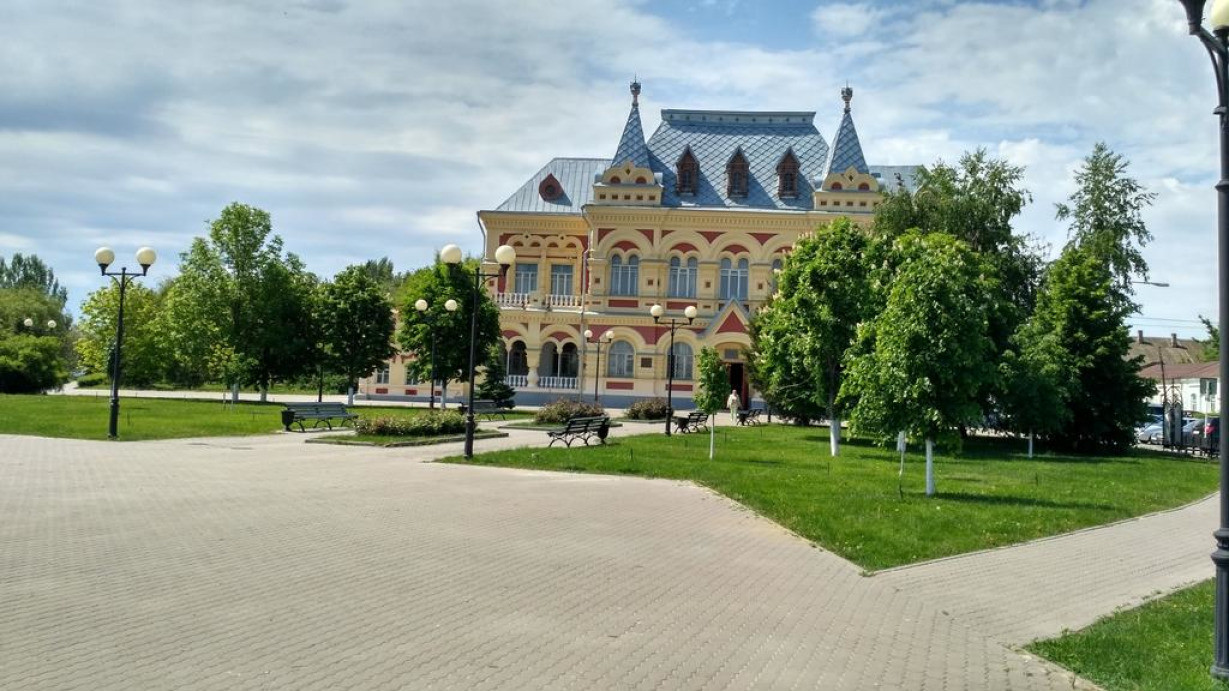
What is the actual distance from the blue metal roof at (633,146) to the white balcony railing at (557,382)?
12277mm

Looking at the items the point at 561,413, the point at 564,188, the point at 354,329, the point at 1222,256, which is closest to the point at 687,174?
the point at 564,188

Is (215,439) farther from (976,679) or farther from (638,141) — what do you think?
(638,141)

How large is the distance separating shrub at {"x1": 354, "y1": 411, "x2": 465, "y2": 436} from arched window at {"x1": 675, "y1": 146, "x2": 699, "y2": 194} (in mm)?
27981

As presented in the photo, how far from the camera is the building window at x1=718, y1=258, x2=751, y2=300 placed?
4976cm

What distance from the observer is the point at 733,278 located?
1970 inches

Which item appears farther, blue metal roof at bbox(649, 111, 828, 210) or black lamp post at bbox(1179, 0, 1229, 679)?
blue metal roof at bbox(649, 111, 828, 210)

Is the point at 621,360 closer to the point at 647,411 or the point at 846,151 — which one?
the point at 647,411

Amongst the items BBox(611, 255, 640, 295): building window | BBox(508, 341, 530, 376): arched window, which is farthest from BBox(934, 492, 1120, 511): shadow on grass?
BBox(508, 341, 530, 376): arched window

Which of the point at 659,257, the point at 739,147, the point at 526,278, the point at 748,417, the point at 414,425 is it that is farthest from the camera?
the point at 526,278

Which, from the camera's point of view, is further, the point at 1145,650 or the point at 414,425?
the point at 414,425

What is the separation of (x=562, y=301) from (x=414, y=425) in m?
25.6

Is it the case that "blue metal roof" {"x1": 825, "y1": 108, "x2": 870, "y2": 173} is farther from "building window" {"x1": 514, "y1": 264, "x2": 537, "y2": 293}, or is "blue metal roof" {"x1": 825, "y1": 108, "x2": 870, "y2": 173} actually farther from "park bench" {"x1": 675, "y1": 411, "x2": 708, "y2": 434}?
"park bench" {"x1": 675, "y1": 411, "x2": 708, "y2": 434}

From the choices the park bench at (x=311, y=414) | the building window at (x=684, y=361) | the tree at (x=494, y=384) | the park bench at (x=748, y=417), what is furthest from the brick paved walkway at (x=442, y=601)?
the building window at (x=684, y=361)

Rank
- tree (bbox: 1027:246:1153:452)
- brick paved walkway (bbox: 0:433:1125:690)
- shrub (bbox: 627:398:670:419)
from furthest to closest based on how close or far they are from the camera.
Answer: shrub (bbox: 627:398:670:419), tree (bbox: 1027:246:1153:452), brick paved walkway (bbox: 0:433:1125:690)
